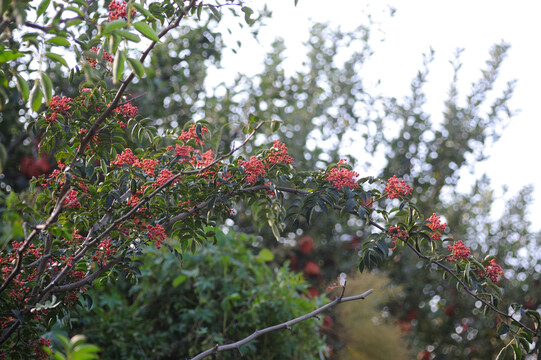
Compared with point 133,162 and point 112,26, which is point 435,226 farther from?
point 112,26

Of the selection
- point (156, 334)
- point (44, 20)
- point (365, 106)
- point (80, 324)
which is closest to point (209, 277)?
point (156, 334)

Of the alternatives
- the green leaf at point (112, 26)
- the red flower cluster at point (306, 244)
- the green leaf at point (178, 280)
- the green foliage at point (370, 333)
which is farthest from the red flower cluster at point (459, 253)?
the green foliage at point (370, 333)

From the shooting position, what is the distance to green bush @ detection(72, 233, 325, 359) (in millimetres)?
3076

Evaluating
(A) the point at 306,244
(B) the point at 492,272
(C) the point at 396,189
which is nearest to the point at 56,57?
(C) the point at 396,189

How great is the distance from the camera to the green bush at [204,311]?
3.08m

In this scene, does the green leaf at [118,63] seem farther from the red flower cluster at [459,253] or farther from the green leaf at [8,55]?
the red flower cluster at [459,253]

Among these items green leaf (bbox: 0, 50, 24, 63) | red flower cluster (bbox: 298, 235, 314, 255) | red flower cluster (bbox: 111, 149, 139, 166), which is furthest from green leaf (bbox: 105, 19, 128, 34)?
red flower cluster (bbox: 298, 235, 314, 255)

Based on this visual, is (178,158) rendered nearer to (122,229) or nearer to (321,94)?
(122,229)

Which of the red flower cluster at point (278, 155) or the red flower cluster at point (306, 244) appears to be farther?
the red flower cluster at point (306, 244)

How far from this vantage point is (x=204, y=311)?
10.1 ft

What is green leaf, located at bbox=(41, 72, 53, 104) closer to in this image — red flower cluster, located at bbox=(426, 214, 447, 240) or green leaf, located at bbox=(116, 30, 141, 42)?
green leaf, located at bbox=(116, 30, 141, 42)

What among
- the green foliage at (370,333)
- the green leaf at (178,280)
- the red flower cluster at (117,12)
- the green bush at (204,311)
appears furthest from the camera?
the green foliage at (370,333)

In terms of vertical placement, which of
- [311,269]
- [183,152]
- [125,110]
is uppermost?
[125,110]

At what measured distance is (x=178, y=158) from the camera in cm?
192
